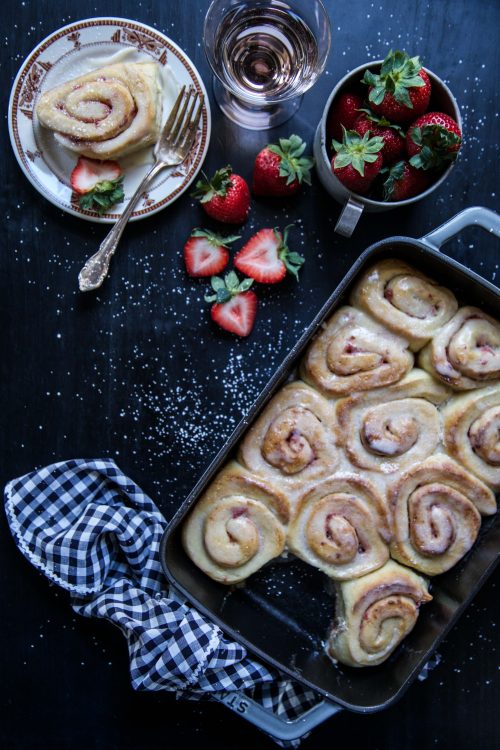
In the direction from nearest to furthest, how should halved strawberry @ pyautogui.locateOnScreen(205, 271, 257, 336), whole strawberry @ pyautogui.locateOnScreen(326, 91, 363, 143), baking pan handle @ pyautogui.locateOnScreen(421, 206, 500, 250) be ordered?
baking pan handle @ pyautogui.locateOnScreen(421, 206, 500, 250), whole strawberry @ pyautogui.locateOnScreen(326, 91, 363, 143), halved strawberry @ pyautogui.locateOnScreen(205, 271, 257, 336)

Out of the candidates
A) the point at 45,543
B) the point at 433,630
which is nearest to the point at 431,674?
the point at 433,630

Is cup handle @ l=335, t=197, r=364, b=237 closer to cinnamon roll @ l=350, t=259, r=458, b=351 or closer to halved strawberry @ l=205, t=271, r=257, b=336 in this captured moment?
cinnamon roll @ l=350, t=259, r=458, b=351

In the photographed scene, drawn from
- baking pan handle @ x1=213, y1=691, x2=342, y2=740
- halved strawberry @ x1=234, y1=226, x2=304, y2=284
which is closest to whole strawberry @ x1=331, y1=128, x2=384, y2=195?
halved strawberry @ x1=234, y1=226, x2=304, y2=284

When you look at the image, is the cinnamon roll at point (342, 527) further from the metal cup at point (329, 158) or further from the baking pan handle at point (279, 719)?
the metal cup at point (329, 158)

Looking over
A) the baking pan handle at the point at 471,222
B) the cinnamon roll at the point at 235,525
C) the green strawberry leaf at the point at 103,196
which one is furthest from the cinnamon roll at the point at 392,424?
the green strawberry leaf at the point at 103,196

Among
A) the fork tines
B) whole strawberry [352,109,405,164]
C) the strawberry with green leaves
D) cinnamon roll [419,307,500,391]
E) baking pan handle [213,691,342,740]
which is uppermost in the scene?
whole strawberry [352,109,405,164]

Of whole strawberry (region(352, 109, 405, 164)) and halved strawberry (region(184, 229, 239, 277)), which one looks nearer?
whole strawberry (region(352, 109, 405, 164))

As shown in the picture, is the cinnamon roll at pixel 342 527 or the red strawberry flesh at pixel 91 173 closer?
the cinnamon roll at pixel 342 527
